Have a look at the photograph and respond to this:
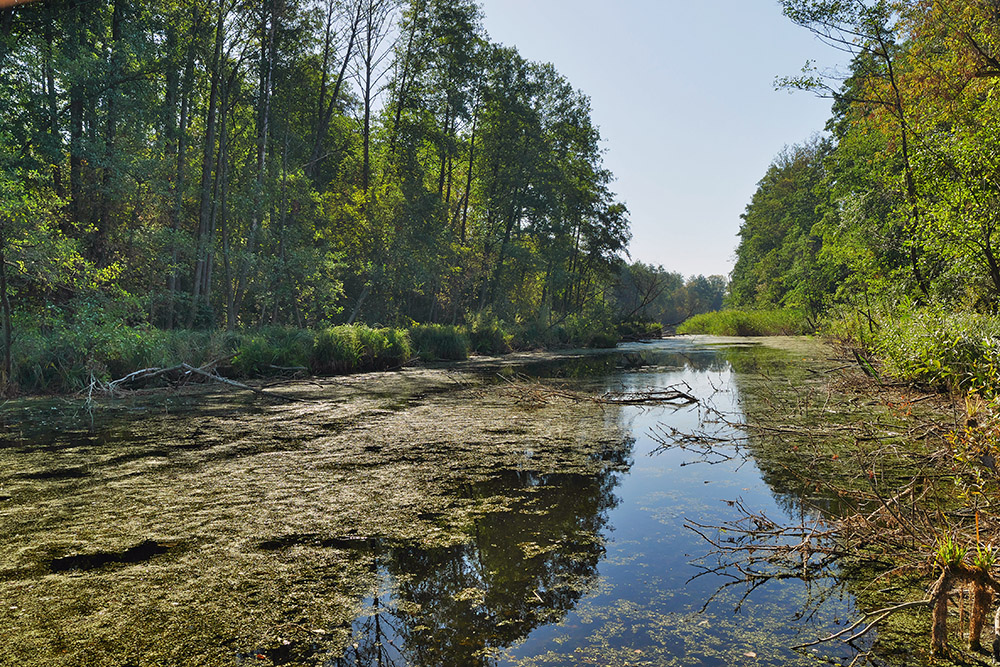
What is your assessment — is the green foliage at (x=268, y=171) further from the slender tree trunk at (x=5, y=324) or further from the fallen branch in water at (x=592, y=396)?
the fallen branch in water at (x=592, y=396)

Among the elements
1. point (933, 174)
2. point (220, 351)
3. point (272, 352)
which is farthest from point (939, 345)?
point (220, 351)

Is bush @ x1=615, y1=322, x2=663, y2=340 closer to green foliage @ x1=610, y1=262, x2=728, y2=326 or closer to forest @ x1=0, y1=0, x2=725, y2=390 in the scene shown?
forest @ x1=0, y1=0, x2=725, y2=390

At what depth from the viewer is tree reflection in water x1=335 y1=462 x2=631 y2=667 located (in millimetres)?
1720

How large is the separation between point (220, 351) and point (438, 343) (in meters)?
5.88

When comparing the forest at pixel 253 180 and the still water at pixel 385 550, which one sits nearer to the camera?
the still water at pixel 385 550

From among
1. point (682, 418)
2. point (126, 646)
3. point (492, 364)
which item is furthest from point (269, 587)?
point (492, 364)

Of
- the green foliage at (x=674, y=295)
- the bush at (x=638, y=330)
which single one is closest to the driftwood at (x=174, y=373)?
the bush at (x=638, y=330)

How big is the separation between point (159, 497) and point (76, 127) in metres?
10.2

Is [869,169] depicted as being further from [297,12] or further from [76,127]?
[76,127]

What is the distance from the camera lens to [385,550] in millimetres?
2480

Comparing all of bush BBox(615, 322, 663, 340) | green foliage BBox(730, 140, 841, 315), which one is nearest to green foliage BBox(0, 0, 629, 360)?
bush BBox(615, 322, 663, 340)

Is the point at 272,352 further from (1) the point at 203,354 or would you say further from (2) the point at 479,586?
(2) the point at 479,586

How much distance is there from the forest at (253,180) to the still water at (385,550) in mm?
4346

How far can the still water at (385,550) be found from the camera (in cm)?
174
